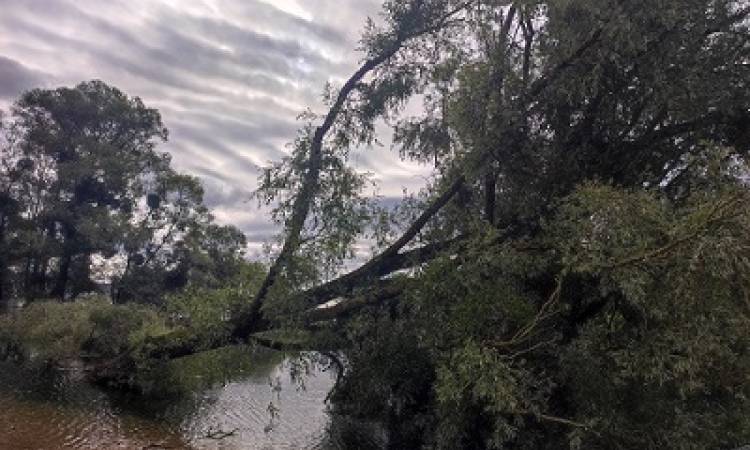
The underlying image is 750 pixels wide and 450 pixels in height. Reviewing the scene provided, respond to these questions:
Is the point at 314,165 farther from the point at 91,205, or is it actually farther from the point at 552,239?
the point at 91,205

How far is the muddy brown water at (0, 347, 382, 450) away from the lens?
59.4 ft

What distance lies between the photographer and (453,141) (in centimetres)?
1972

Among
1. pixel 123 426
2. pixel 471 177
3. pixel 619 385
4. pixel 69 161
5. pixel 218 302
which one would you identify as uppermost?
pixel 69 161

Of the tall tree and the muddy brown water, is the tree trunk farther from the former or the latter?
the muddy brown water

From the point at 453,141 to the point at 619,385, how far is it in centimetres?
903

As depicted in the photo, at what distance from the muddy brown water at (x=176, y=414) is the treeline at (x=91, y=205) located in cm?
2153

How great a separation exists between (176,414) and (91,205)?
31.5 m

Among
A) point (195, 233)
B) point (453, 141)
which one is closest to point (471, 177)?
point (453, 141)

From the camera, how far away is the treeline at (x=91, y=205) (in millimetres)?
46531

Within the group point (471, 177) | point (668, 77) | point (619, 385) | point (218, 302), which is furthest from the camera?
point (218, 302)

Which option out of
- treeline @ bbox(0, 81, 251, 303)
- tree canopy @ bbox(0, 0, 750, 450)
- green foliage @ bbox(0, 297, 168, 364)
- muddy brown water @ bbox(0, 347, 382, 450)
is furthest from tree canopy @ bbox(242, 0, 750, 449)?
treeline @ bbox(0, 81, 251, 303)

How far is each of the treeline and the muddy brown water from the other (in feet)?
70.6

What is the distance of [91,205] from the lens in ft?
160

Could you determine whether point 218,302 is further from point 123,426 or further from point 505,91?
point 505,91
